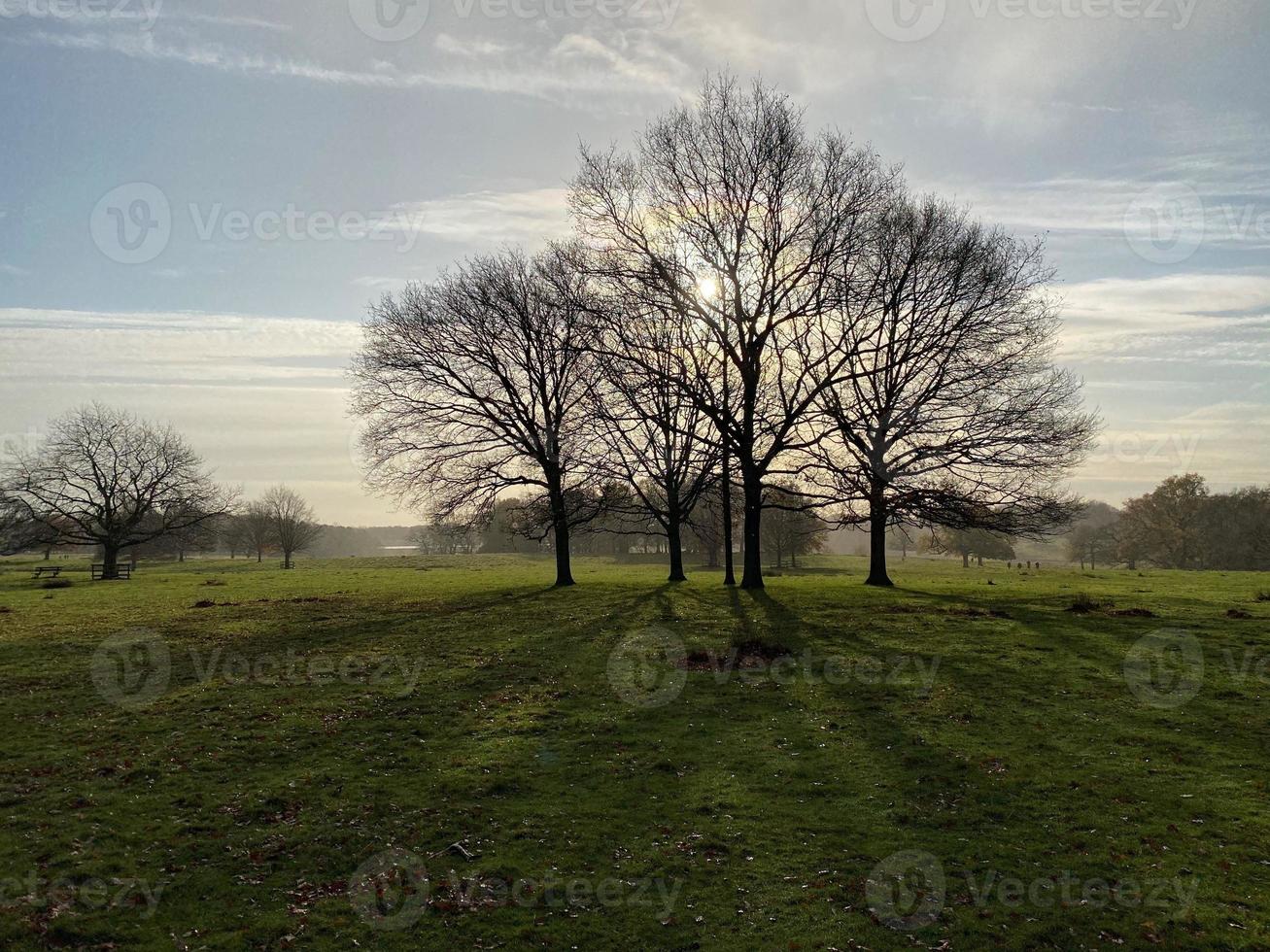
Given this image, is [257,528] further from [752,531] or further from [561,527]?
[752,531]

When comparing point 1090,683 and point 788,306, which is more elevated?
point 788,306

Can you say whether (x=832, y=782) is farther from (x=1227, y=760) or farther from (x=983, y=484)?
(x=983, y=484)

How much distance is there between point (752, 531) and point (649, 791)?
943 inches

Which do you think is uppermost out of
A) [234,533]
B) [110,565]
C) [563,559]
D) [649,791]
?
[234,533]

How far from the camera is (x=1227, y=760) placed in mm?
12180

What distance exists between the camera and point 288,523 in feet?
321

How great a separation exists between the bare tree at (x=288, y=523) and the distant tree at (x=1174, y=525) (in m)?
102

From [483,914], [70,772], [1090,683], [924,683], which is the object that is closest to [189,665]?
[70,772]

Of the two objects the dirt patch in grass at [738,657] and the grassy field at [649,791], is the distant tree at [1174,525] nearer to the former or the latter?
the grassy field at [649,791]

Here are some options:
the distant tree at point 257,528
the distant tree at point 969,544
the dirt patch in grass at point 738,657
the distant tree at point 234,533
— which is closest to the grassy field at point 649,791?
the dirt patch in grass at point 738,657

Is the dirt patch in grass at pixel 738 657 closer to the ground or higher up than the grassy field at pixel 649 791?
higher up

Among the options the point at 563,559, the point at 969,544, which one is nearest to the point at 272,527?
the point at 563,559

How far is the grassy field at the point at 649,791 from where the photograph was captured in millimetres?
8375

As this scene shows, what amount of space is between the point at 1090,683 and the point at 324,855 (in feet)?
52.2
